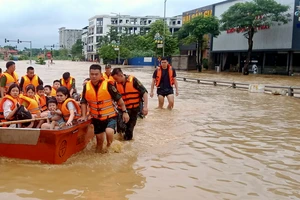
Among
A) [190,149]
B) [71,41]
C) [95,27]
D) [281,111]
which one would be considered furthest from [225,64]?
[71,41]

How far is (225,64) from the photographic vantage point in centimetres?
4334

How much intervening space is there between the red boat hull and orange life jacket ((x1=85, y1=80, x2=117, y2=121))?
0.45 m

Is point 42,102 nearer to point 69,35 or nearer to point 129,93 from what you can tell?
point 129,93

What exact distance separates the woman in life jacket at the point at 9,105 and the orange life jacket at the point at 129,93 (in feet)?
5.88

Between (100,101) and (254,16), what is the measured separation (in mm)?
30412

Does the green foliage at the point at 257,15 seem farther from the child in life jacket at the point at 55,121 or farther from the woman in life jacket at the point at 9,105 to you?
the woman in life jacket at the point at 9,105

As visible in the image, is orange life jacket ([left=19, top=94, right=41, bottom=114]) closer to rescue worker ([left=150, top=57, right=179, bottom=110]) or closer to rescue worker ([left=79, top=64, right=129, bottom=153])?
rescue worker ([left=79, top=64, right=129, bottom=153])

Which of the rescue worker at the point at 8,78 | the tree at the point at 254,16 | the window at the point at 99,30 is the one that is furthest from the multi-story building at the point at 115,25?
the rescue worker at the point at 8,78

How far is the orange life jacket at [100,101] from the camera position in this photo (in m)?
5.83

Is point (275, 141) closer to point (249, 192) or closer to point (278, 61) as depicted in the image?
point (249, 192)

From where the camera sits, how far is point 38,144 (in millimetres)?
5262

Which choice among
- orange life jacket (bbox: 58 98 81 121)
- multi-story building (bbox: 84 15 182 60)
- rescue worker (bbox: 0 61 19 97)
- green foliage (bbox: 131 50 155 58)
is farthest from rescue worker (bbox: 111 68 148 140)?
multi-story building (bbox: 84 15 182 60)

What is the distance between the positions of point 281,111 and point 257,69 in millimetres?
26911

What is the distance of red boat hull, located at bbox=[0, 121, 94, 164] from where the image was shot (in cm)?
521
